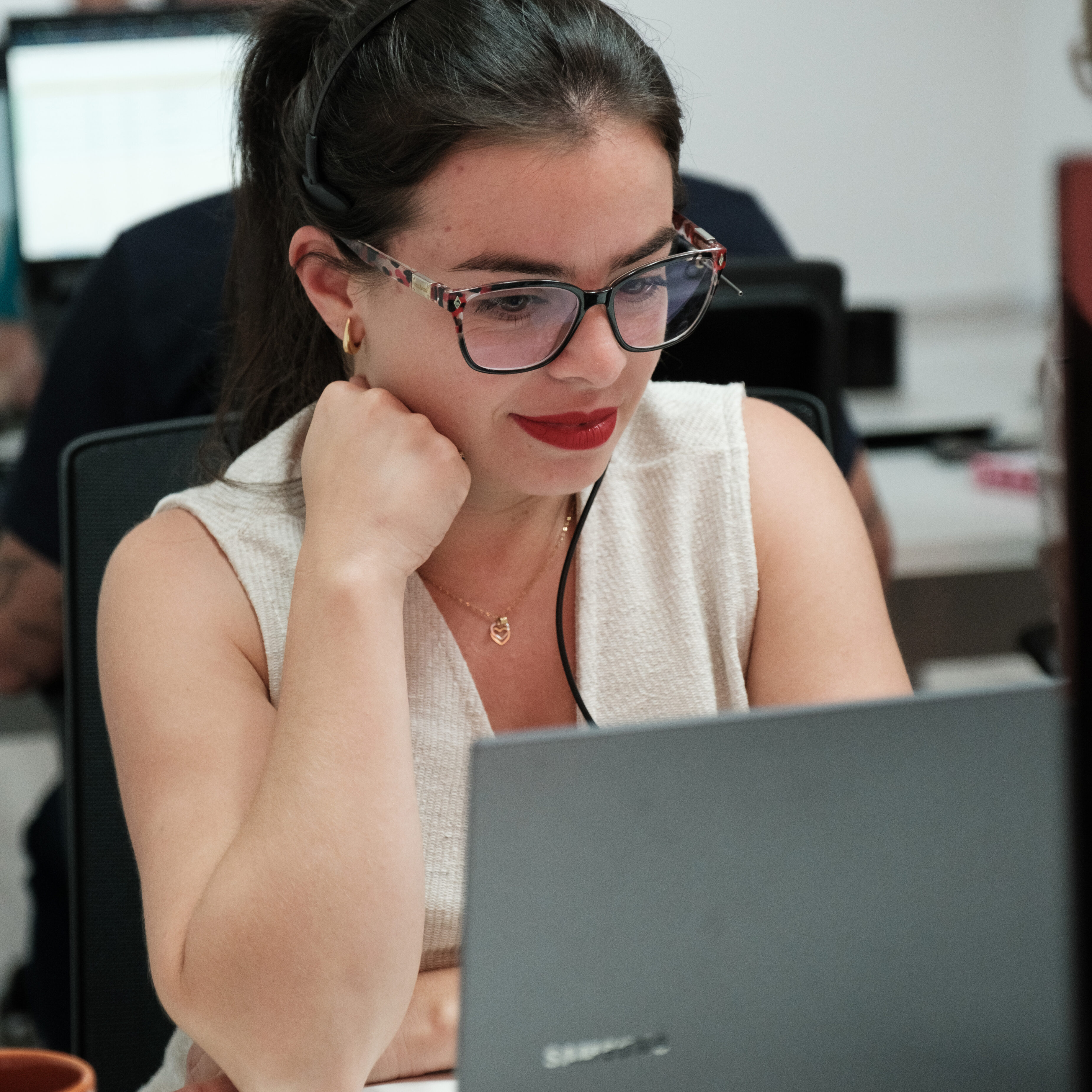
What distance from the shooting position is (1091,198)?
1.34 feet

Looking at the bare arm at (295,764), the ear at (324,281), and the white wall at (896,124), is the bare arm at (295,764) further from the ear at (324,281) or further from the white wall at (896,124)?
the white wall at (896,124)

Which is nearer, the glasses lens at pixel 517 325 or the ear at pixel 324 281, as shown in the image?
the glasses lens at pixel 517 325

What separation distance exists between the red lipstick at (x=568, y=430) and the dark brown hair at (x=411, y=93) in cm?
16

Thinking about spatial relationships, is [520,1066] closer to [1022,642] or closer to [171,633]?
[171,633]

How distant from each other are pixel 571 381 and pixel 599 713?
0.28m

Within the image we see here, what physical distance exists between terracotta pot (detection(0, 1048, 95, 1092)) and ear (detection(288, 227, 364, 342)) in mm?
580

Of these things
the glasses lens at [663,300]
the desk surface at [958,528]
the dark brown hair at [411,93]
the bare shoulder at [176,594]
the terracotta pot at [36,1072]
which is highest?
the dark brown hair at [411,93]

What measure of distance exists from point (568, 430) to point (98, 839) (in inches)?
18.9

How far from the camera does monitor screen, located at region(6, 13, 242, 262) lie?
2340 millimetres

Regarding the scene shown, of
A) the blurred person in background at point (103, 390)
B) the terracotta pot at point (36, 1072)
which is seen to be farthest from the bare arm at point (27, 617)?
the terracotta pot at point (36, 1072)

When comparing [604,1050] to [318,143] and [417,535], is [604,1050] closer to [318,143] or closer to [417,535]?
[417,535]

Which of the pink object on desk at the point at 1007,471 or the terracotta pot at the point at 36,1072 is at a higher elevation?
the pink object on desk at the point at 1007,471

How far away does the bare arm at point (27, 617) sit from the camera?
156cm

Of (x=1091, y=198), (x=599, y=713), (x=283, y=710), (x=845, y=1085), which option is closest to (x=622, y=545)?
(x=599, y=713)
